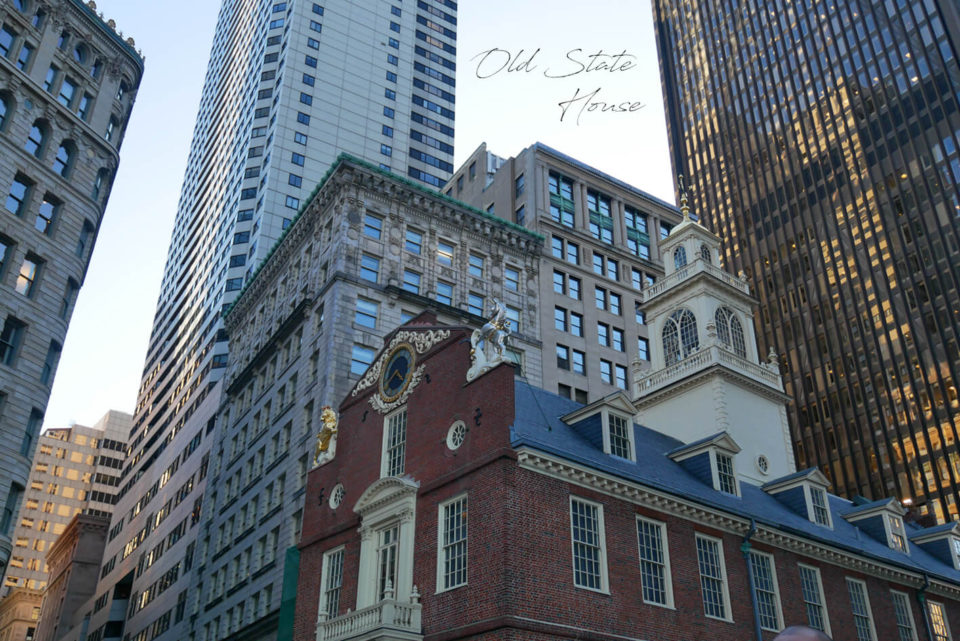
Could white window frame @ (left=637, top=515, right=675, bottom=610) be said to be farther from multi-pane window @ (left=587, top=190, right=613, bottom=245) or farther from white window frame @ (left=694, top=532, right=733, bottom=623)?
multi-pane window @ (left=587, top=190, right=613, bottom=245)

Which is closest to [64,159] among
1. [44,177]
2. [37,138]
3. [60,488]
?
[37,138]

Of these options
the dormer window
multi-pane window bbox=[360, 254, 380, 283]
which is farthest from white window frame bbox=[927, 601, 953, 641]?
multi-pane window bbox=[360, 254, 380, 283]

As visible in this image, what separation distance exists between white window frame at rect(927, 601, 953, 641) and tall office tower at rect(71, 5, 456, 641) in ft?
175

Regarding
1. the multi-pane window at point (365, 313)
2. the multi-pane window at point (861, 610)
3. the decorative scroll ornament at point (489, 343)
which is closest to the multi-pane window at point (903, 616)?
the multi-pane window at point (861, 610)

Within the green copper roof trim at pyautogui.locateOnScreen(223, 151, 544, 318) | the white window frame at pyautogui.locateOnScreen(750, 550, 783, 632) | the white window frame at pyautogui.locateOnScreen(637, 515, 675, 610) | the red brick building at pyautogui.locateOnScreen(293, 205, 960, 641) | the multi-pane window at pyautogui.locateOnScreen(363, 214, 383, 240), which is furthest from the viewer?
the green copper roof trim at pyautogui.locateOnScreen(223, 151, 544, 318)

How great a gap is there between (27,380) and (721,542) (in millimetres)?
33606

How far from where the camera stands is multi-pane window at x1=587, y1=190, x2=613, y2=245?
241ft

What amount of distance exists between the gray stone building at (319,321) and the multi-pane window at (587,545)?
25.1 metres

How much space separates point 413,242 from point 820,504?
1266 inches

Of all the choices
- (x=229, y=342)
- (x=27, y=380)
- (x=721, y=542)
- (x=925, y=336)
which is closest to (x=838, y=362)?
(x=925, y=336)

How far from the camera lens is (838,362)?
114812mm

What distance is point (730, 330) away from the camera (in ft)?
147

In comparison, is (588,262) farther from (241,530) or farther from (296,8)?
(296,8)

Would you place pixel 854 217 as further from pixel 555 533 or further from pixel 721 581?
pixel 555 533
